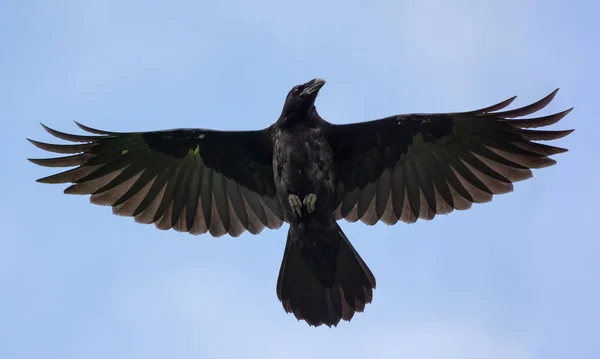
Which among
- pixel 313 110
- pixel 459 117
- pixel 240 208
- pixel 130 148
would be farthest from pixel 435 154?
pixel 130 148

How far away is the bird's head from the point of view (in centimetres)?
1251


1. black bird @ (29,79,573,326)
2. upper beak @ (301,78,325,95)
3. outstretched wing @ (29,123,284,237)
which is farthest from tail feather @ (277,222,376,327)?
upper beak @ (301,78,325,95)

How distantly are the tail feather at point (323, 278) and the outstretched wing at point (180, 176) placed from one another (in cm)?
92

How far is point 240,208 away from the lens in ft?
44.4

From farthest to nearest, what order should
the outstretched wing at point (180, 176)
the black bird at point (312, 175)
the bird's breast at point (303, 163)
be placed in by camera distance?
the outstretched wing at point (180, 176) < the black bird at point (312, 175) < the bird's breast at point (303, 163)

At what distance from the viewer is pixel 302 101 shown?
12516 millimetres

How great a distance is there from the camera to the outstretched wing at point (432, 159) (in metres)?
12.6

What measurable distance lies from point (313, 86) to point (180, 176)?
2.15m

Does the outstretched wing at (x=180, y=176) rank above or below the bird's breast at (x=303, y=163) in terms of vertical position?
above

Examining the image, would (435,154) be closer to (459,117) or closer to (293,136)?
(459,117)

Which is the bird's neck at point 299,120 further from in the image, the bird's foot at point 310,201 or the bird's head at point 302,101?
the bird's foot at point 310,201

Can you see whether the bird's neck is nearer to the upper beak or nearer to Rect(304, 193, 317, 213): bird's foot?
the upper beak

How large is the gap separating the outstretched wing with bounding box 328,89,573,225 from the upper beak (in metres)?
0.53

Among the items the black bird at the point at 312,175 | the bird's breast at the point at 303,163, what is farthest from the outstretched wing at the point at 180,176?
the bird's breast at the point at 303,163
